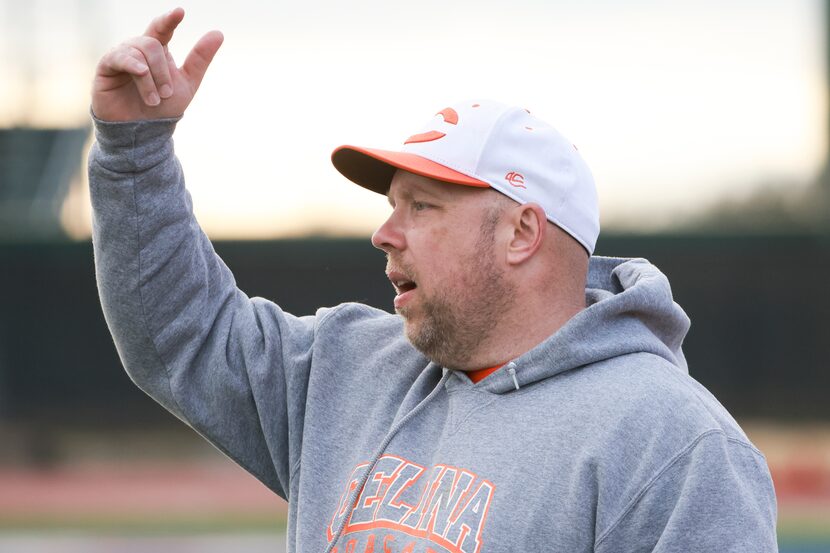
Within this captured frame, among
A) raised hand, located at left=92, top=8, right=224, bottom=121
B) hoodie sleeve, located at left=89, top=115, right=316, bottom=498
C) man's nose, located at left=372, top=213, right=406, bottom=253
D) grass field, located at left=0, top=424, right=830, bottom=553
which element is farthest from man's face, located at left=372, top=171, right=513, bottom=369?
grass field, located at left=0, top=424, right=830, bottom=553

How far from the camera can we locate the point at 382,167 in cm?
236

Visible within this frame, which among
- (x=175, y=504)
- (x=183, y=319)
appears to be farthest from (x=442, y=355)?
(x=175, y=504)

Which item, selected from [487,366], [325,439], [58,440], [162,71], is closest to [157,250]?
[162,71]

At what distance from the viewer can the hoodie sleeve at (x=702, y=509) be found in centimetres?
177

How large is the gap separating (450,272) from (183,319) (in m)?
0.50

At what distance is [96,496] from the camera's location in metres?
8.65

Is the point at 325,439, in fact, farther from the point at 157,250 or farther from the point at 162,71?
the point at 162,71

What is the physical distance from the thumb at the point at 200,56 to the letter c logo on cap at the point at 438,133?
383mm

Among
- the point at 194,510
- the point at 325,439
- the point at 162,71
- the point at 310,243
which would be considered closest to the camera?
the point at 162,71

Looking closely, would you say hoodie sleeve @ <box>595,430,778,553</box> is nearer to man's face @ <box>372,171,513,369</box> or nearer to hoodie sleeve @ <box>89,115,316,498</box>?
man's face @ <box>372,171,513,369</box>

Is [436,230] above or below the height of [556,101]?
above

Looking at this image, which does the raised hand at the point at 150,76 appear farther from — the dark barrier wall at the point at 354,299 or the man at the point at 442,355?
the dark barrier wall at the point at 354,299

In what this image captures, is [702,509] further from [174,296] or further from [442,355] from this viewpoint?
[174,296]

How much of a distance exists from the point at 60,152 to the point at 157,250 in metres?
8.69
